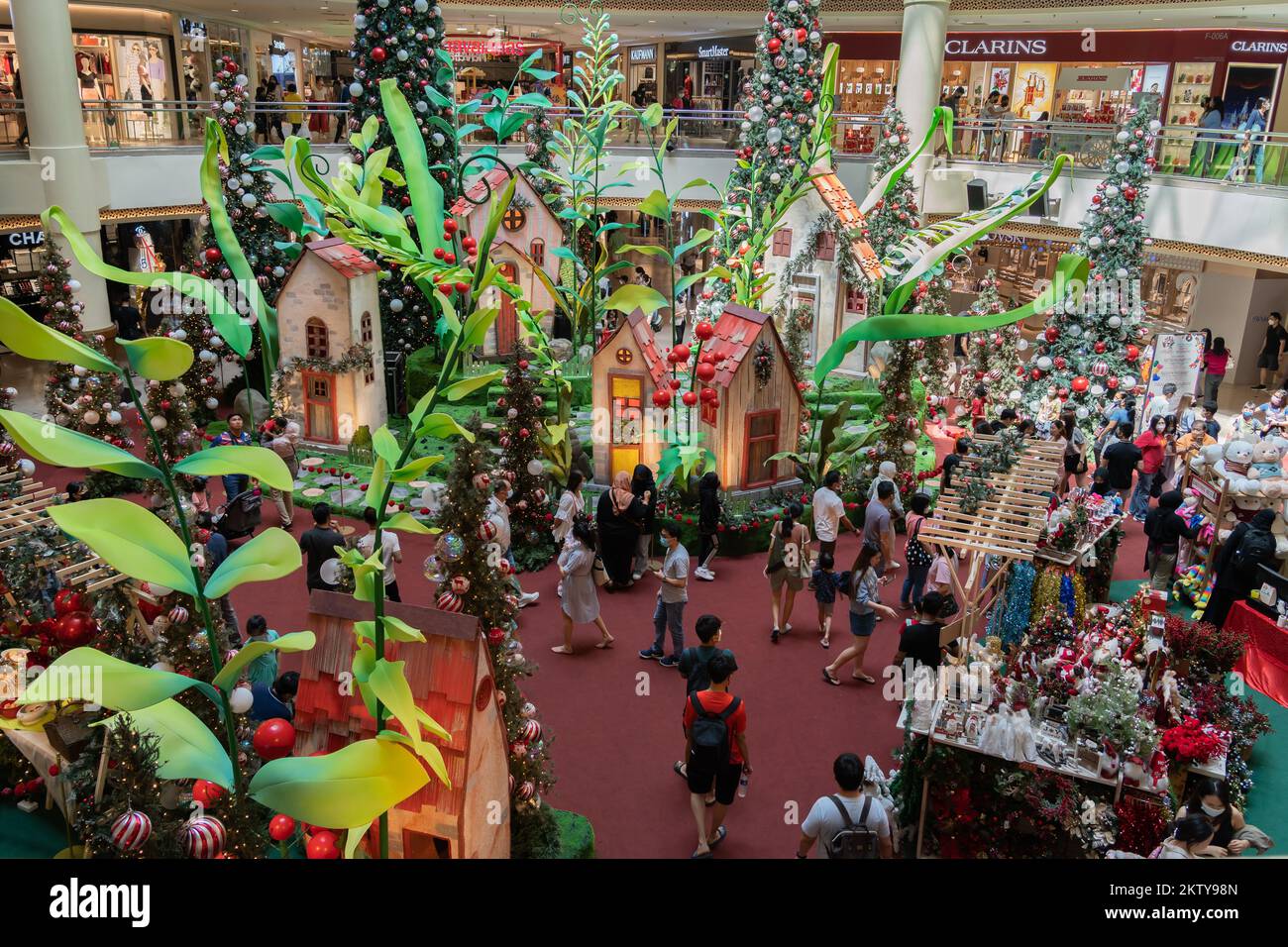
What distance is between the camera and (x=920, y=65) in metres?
19.1

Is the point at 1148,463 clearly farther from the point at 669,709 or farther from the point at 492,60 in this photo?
the point at 492,60

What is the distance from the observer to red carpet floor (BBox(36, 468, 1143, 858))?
6.34 meters

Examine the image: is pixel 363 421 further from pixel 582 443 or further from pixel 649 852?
pixel 649 852

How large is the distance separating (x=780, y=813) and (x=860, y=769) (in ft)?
5.43

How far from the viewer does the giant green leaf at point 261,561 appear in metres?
3.01

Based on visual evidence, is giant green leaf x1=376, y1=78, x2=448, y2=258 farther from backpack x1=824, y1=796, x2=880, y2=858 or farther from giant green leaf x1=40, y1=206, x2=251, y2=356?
backpack x1=824, y1=796, x2=880, y2=858

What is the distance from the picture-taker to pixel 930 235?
32.0 ft

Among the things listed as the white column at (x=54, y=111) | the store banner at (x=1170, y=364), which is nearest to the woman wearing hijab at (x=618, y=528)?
the store banner at (x=1170, y=364)

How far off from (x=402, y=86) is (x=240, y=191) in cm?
252

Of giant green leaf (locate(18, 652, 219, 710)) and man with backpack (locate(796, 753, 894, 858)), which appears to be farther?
man with backpack (locate(796, 753, 894, 858))

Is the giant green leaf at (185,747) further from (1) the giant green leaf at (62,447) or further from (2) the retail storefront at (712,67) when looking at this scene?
(2) the retail storefront at (712,67)

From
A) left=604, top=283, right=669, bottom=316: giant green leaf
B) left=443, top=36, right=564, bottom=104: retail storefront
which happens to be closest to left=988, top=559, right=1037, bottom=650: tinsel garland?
left=604, top=283, right=669, bottom=316: giant green leaf

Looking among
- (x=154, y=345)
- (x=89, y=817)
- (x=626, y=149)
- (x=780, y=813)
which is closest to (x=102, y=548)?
(x=154, y=345)

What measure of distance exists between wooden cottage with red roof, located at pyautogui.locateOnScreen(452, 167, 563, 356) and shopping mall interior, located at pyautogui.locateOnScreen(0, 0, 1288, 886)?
80mm
